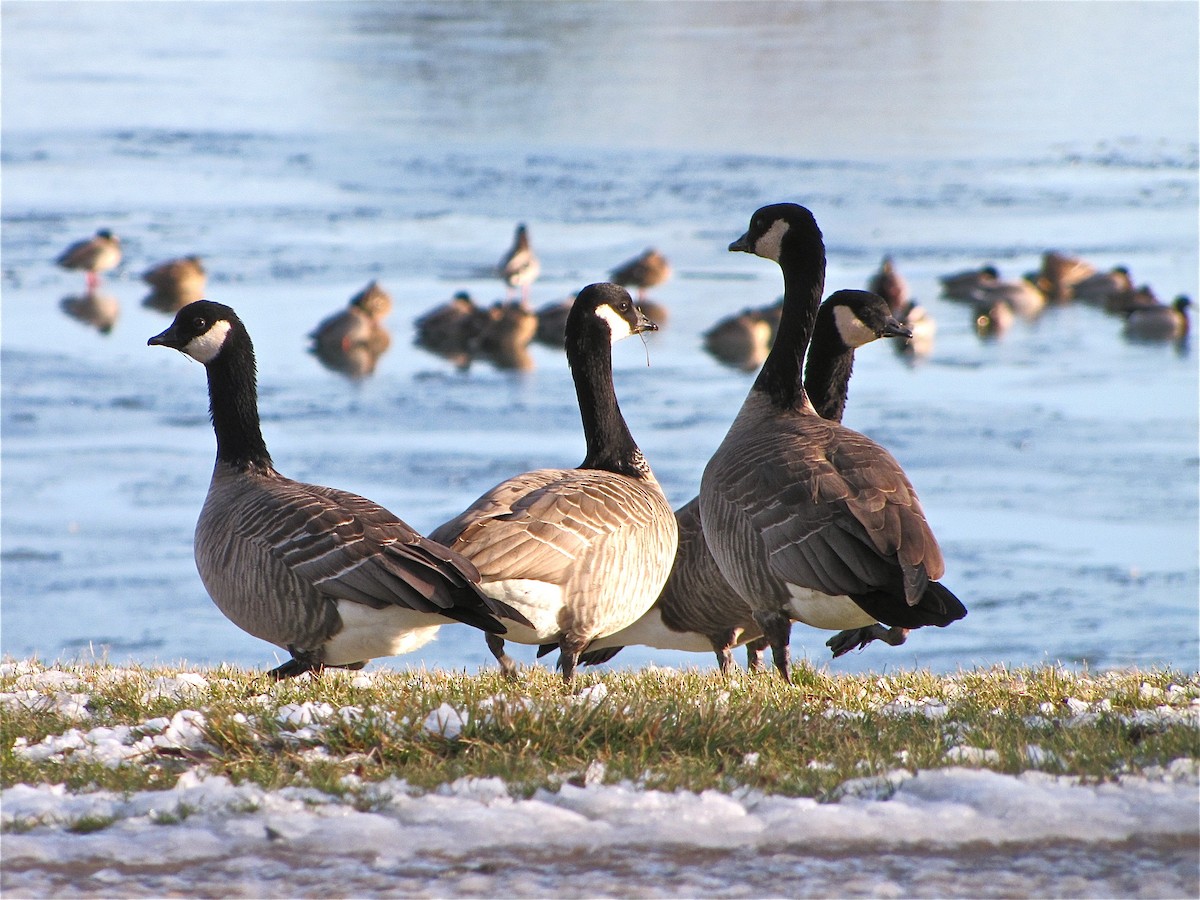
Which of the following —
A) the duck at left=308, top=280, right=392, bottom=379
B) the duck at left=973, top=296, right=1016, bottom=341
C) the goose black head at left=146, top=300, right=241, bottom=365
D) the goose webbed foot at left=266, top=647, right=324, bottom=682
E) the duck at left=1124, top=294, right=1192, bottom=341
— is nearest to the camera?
the goose webbed foot at left=266, top=647, right=324, bottom=682

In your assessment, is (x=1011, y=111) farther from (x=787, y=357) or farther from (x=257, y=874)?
(x=257, y=874)

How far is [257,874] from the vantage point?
3695mm

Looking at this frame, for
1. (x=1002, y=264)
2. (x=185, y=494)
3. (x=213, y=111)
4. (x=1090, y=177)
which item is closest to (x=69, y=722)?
(x=185, y=494)

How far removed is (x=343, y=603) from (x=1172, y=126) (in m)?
38.2

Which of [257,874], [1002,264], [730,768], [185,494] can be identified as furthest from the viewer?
[1002,264]

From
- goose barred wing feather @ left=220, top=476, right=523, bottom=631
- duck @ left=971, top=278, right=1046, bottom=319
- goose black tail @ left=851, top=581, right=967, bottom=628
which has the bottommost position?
goose black tail @ left=851, top=581, right=967, bottom=628

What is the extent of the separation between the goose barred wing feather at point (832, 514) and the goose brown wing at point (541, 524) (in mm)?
484

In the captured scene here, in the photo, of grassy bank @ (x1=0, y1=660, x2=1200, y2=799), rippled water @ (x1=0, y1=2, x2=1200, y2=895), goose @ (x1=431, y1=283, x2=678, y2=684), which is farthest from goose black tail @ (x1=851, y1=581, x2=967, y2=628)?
rippled water @ (x1=0, y1=2, x2=1200, y2=895)

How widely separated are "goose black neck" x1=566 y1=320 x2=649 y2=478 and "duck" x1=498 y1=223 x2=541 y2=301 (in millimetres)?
16556

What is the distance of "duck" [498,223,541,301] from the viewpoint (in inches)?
961

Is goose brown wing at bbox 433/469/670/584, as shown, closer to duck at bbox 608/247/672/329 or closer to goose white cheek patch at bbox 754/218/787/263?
goose white cheek patch at bbox 754/218/787/263

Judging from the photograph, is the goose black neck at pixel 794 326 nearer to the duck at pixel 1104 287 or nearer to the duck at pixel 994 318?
the duck at pixel 994 318

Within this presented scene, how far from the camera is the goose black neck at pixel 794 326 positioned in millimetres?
7594

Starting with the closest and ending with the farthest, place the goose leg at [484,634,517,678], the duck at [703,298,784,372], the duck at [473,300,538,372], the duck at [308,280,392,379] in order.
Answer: the goose leg at [484,634,517,678]
the duck at [703,298,784,372]
the duck at [308,280,392,379]
the duck at [473,300,538,372]
